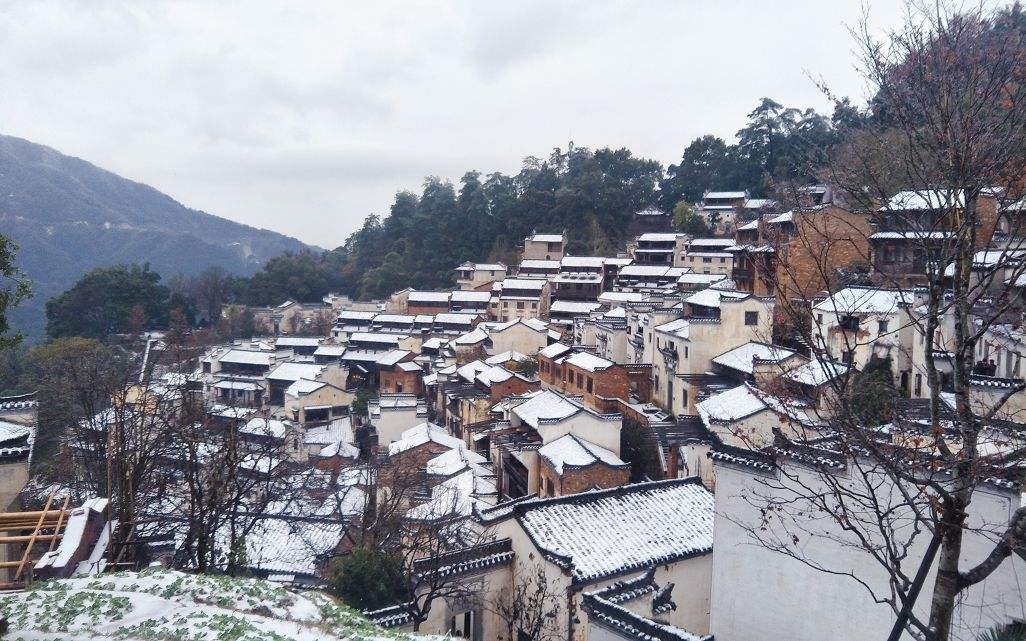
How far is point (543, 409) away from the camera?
18.4 metres

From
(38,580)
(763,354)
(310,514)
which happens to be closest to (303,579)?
(310,514)

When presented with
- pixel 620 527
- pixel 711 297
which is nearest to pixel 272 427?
pixel 711 297

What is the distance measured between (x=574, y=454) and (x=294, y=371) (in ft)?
64.8

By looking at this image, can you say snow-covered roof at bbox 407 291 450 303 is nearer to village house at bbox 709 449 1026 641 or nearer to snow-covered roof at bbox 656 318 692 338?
snow-covered roof at bbox 656 318 692 338

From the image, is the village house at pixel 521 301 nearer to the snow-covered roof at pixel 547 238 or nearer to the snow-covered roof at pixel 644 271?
the snow-covered roof at pixel 644 271

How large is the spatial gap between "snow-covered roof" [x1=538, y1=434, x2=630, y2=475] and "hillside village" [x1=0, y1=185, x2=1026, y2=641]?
0.27 feet

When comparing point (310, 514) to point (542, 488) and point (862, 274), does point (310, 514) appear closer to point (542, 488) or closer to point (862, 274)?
point (542, 488)

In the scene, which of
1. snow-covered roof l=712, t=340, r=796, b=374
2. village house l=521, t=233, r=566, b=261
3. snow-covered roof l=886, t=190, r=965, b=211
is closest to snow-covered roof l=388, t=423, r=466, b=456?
snow-covered roof l=712, t=340, r=796, b=374

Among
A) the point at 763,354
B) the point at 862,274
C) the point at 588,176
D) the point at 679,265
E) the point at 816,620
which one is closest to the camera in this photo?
the point at 862,274

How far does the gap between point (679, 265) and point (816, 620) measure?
34494 mm

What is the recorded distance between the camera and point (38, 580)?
20.5ft

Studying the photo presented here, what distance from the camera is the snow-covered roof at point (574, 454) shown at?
15148mm

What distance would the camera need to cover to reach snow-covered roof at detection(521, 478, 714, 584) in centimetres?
882

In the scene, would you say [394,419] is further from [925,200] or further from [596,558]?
[925,200]
